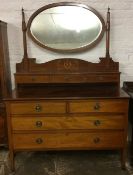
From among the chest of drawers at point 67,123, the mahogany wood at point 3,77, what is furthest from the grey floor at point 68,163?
the mahogany wood at point 3,77

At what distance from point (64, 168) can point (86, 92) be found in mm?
827

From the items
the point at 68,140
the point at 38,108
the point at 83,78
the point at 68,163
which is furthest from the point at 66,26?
the point at 68,163

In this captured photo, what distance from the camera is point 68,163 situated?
231cm

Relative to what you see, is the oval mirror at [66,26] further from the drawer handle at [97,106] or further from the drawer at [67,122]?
the drawer at [67,122]

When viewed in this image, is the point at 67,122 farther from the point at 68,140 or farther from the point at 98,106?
the point at 98,106

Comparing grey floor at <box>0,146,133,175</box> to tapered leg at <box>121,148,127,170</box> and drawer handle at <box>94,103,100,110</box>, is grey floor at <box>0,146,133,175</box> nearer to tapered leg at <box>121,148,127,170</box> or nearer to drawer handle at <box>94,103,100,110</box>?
tapered leg at <box>121,148,127,170</box>

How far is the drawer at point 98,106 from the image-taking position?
6.75 ft

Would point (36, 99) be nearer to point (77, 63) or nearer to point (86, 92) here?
point (86, 92)

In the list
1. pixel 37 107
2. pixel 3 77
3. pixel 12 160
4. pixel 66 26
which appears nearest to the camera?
pixel 37 107

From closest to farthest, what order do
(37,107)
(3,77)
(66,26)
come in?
(37,107), (3,77), (66,26)

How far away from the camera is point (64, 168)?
223 cm

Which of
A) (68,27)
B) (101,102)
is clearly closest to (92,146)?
(101,102)

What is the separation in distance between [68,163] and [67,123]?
514mm

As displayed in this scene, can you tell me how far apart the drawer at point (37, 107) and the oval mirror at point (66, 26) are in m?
0.76
